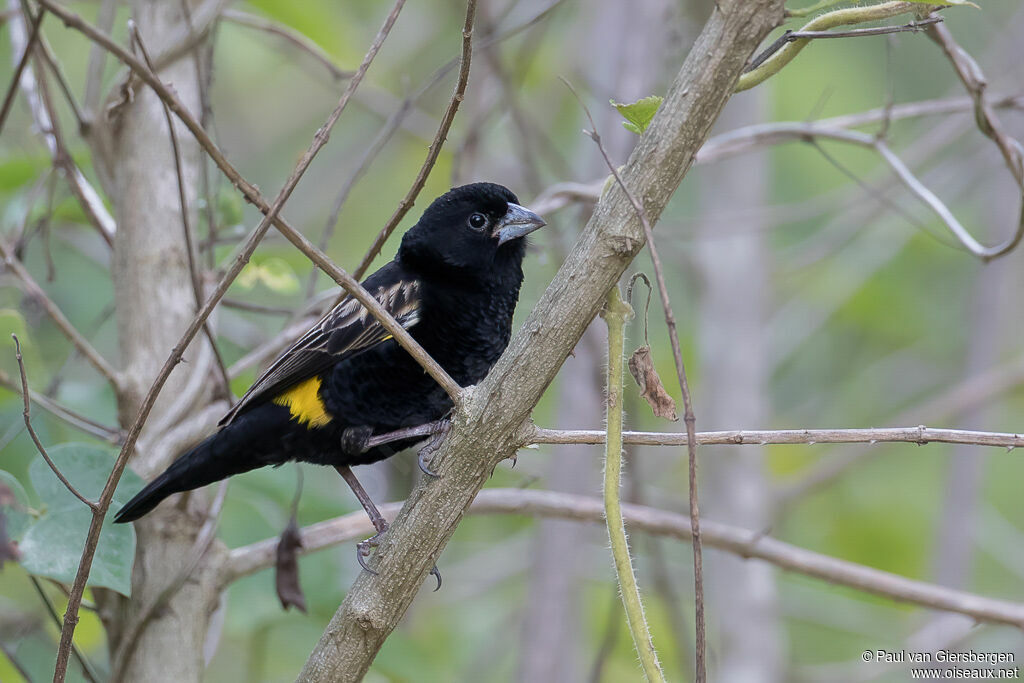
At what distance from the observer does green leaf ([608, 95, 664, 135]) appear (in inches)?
64.1

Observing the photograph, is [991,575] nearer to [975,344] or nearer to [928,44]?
[975,344]

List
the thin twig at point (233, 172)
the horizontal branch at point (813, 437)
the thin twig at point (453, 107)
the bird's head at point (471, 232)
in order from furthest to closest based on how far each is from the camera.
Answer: the bird's head at point (471, 232), the thin twig at point (453, 107), the horizontal branch at point (813, 437), the thin twig at point (233, 172)

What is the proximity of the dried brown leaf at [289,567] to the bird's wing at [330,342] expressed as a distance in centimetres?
45

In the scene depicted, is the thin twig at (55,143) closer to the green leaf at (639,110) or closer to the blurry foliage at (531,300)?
the blurry foliage at (531,300)

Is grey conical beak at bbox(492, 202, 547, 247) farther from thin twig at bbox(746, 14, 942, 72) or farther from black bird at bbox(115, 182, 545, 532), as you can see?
thin twig at bbox(746, 14, 942, 72)

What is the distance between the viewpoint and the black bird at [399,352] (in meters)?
2.80

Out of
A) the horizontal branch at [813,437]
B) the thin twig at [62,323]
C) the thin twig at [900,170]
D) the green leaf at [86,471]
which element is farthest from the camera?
the thin twig at [900,170]

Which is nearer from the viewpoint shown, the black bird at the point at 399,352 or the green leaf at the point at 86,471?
the green leaf at the point at 86,471

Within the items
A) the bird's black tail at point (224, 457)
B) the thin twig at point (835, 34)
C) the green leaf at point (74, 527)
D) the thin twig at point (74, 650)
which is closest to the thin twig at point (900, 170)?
the thin twig at point (835, 34)

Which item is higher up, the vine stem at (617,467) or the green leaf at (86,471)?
the green leaf at (86,471)

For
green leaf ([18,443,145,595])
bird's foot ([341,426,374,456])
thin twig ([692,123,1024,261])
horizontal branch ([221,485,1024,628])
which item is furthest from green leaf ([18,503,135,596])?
thin twig ([692,123,1024,261])

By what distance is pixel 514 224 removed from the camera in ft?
9.64

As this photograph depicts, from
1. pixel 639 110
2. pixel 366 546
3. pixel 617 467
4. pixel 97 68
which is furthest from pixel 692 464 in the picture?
pixel 97 68

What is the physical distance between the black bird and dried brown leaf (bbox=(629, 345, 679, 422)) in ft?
3.88
